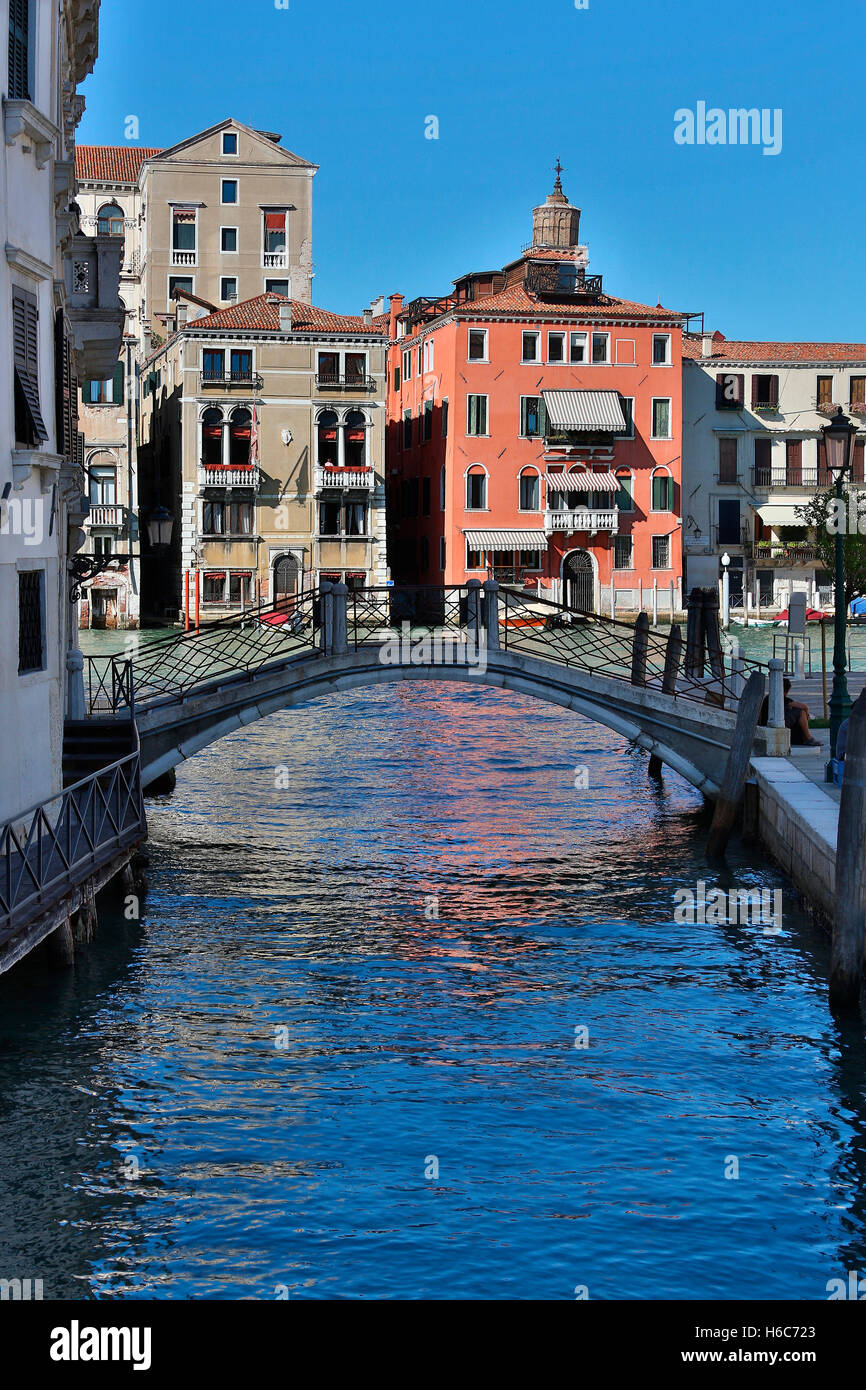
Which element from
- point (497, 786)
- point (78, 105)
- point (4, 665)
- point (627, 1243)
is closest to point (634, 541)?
point (497, 786)

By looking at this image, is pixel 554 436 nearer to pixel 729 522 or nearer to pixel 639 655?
pixel 729 522

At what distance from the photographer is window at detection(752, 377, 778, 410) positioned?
5834 cm

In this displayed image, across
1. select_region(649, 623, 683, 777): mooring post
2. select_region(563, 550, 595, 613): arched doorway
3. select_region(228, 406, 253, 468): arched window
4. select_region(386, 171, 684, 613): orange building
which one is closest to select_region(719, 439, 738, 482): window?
select_region(386, 171, 684, 613): orange building

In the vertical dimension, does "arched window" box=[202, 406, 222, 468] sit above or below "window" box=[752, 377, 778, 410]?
below

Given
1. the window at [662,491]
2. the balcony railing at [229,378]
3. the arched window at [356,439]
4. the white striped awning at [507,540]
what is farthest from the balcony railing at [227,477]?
the window at [662,491]

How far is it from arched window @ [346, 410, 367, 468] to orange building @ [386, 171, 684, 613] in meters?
2.70

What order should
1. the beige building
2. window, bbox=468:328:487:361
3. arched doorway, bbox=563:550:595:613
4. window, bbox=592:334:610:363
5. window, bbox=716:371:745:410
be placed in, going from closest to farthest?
1. the beige building
2. window, bbox=468:328:487:361
3. window, bbox=592:334:610:363
4. arched doorway, bbox=563:550:595:613
5. window, bbox=716:371:745:410

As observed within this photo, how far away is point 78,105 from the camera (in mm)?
19672

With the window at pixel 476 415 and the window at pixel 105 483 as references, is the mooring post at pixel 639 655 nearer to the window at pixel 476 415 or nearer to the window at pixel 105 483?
the window at pixel 476 415

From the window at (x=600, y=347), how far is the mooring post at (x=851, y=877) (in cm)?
4368

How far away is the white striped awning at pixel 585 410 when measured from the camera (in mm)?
52375

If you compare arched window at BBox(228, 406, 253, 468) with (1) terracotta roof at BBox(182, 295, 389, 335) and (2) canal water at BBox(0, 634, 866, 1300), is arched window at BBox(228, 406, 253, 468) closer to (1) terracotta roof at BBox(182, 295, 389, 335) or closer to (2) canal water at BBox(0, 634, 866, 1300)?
(1) terracotta roof at BBox(182, 295, 389, 335)

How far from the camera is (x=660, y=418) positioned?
54625mm

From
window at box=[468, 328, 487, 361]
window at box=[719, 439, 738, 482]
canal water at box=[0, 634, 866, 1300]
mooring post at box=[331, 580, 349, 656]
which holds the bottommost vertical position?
canal water at box=[0, 634, 866, 1300]
